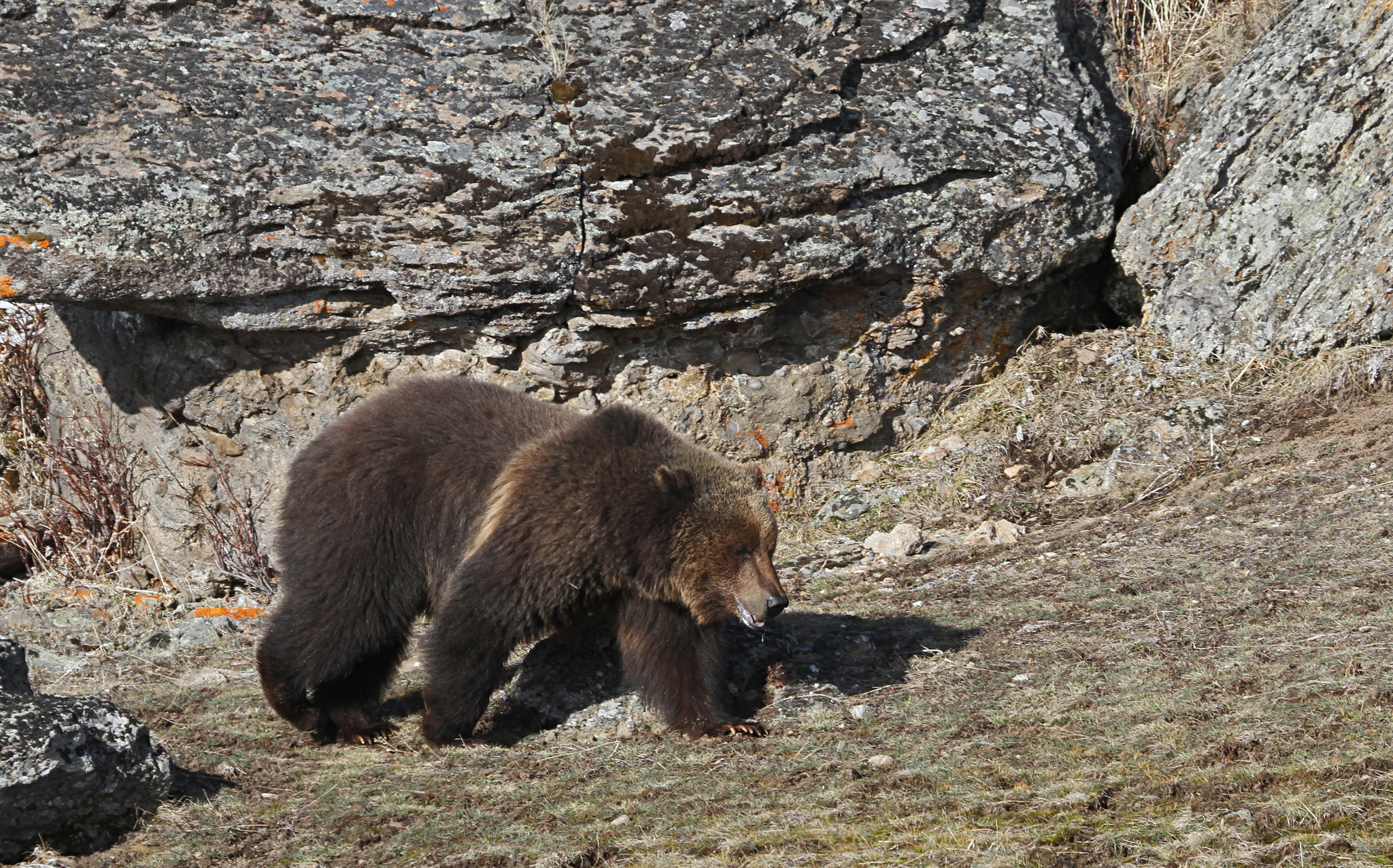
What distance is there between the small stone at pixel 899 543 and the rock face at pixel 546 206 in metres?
1.26

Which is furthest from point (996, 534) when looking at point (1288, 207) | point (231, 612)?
point (231, 612)

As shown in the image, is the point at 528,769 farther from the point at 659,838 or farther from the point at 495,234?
the point at 495,234

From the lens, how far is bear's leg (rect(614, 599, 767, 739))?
209 inches

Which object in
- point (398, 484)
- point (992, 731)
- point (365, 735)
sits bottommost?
point (365, 735)

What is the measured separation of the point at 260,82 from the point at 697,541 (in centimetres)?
511

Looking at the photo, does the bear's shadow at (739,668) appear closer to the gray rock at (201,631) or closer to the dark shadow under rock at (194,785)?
the dark shadow under rock at (194,785)

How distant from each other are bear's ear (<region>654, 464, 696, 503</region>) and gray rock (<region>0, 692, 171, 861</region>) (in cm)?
226

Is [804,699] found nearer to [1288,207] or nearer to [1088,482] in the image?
[1088,482]

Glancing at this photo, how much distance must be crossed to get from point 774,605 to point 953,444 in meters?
3.89

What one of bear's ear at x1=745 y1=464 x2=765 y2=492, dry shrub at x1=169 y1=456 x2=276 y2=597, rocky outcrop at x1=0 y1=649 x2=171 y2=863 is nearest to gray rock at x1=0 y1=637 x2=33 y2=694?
rocky outcrop at x1=0 y1=649 x2=171 y2=863

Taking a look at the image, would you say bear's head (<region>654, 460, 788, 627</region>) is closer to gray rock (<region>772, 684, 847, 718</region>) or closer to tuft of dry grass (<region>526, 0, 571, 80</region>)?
gray rock (<region>772, 684, 847, 718</region>)

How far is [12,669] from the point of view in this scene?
5.00 m

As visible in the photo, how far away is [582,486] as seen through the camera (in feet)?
17.3

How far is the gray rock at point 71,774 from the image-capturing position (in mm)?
3953
